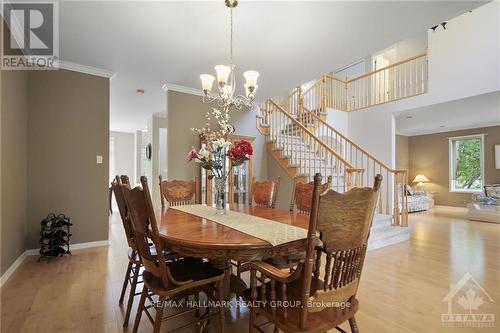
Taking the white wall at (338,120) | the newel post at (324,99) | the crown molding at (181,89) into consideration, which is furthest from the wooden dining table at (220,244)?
the white wall at (338,120)

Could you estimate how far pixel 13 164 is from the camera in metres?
2.71

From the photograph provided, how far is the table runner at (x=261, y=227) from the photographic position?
1.39 m

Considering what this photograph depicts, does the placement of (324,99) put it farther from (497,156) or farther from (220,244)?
(220,244)

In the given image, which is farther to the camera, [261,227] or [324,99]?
[324,99]

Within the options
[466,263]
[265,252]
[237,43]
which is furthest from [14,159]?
[466,263]

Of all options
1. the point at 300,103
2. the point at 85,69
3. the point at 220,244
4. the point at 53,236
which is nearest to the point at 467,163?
the point at 300,103

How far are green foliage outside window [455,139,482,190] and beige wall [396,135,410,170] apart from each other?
1.41 meters

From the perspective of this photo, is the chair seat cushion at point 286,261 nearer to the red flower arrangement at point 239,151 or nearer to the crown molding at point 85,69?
the red flower arrangement at point 239,151

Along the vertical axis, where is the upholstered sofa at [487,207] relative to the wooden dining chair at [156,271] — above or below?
below

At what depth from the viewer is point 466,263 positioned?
3.10 metres

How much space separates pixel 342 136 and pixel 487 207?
3.76 m

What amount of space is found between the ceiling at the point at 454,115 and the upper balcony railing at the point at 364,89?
2.00 feet

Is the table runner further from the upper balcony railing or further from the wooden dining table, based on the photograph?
the upper balcony railing

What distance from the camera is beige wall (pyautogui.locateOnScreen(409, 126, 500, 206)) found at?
722cm
